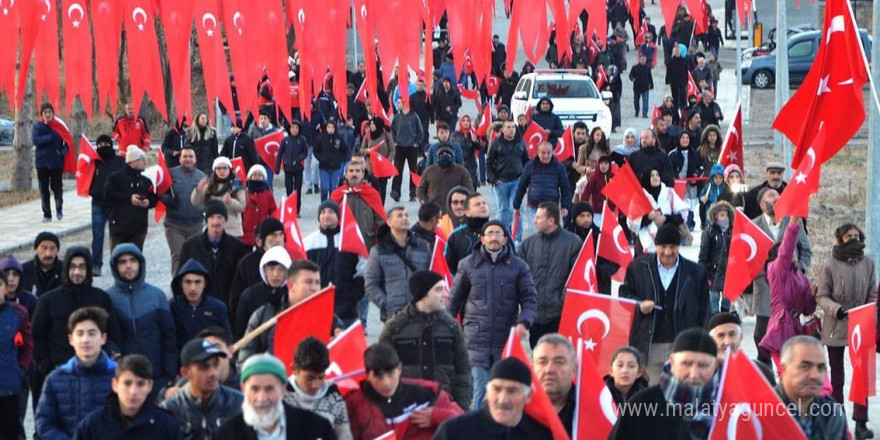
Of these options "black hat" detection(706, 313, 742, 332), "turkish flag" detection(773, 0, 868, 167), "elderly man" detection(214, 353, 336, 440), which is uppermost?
"turkish flag" detection(773, 0, 868, 167)

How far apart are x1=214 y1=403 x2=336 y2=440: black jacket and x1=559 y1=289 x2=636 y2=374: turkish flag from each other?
3684 millimetres

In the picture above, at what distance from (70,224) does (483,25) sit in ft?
42.8

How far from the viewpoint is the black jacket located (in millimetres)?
6648

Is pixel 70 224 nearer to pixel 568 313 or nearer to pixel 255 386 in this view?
pixel 568 313

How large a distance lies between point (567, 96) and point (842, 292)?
64.7ft

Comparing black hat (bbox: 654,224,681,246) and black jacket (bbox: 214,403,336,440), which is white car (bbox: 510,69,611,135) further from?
black jacket (bbox: 214,403,336,440)

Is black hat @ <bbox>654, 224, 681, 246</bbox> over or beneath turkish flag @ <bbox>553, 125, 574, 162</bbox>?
over

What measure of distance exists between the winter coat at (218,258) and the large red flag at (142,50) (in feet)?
4.90

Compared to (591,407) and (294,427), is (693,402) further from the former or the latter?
(294,427)

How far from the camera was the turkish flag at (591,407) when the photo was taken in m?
7.64

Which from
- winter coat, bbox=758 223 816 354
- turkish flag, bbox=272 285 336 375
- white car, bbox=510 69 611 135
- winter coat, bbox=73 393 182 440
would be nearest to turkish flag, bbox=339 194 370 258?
winter coat, bbox=758 223 816 354

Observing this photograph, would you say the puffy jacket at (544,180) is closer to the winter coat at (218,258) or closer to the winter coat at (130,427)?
the winter coat at (218,258)

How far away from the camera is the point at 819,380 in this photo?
23.7 ft

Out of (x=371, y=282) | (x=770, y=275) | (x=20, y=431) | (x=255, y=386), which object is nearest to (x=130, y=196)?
(x=371, y=282)
